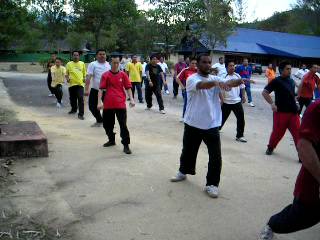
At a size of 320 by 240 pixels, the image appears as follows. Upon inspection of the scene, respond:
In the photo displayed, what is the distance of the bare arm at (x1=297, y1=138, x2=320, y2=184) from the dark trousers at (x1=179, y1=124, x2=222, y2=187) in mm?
2376

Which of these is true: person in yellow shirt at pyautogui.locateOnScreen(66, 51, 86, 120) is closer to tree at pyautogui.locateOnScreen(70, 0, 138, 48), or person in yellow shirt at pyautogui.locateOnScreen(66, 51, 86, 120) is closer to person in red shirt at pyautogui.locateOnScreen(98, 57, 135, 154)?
person in red shirt at pyautogui.locateOnScreen(98, 57, 135, 154)

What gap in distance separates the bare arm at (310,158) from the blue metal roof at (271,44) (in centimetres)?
4784

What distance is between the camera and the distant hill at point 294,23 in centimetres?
7638

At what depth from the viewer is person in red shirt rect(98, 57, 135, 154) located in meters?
7.91

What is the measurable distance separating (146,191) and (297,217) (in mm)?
2579

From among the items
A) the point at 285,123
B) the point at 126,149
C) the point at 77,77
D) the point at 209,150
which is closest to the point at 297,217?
the point at 209,150

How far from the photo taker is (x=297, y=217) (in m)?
3.47

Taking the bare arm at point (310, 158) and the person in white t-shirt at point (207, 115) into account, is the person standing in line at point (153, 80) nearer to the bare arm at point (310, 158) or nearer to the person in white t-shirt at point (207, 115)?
the person in white t-shirt at point (207, 115)

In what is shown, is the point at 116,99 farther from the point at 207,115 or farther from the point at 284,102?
the point at 284,102

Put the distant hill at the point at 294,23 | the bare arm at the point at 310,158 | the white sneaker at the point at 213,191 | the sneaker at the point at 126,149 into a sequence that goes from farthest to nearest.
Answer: the distant hill at the point at 294,23 < the sneaker at the point at 126,149 < the white sneaker at the point at 213,191 < the bare arm at the point at 310,158

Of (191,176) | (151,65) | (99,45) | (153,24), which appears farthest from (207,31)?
(191,176)

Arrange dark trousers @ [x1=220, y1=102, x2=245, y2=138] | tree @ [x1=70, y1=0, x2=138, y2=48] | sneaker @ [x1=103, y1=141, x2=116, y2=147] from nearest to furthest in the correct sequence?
sneaker @ [x1=103, y1=141, x2=116, y2=147]
dark trousers @ [x1=220, y1=102, x2=245, y2=138]
tree @ [x1=70, y1=0, x2=138, y2=48]

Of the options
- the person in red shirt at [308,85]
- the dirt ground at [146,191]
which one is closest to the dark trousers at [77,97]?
the dirt ground at [146,191]

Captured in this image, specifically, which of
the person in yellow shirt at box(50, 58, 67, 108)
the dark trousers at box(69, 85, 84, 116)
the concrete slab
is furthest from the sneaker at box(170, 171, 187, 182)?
the person in yellow shirt at box(50, 58, 67, 108)
